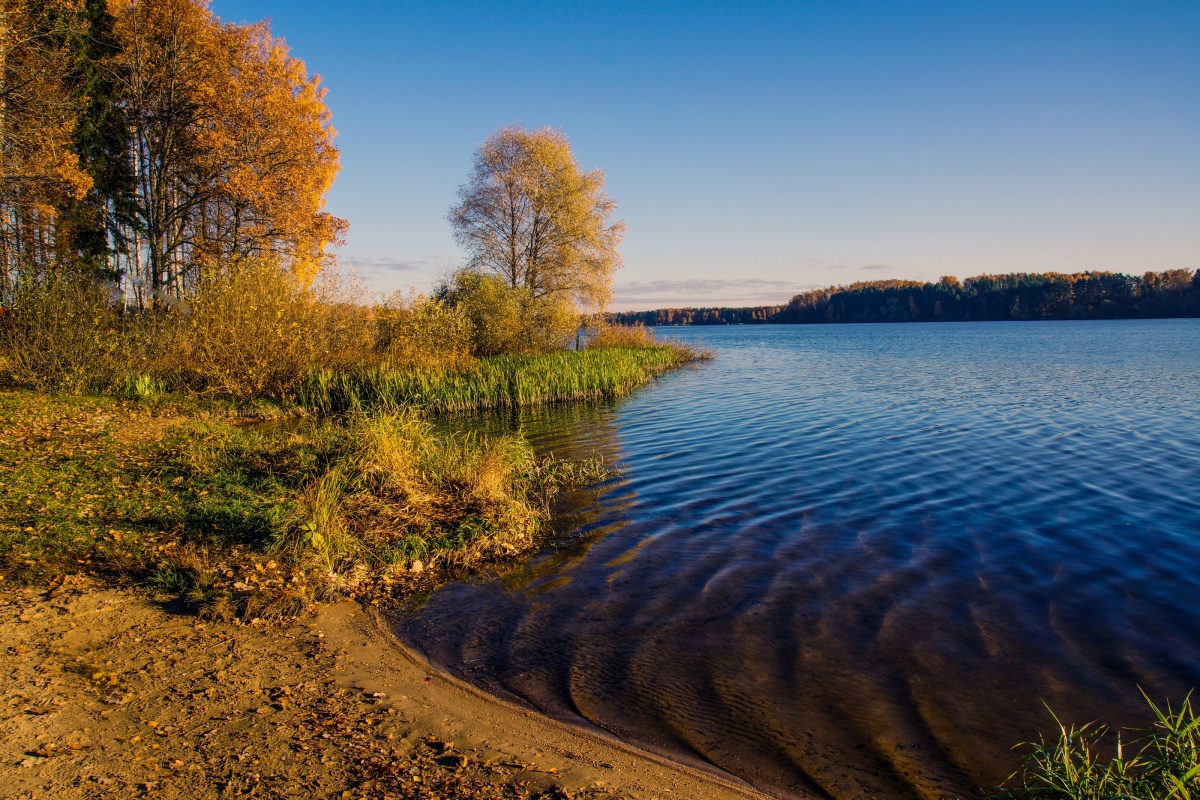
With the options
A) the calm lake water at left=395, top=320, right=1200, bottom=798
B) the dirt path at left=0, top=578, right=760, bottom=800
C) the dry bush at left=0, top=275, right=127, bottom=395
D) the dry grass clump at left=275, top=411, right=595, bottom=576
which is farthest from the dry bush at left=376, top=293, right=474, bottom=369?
the dirt path at left=0, top=578, right=760, bottom=800

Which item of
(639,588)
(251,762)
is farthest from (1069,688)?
(251,762)

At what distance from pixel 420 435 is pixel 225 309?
1038 cm

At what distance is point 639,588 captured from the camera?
6523 mm

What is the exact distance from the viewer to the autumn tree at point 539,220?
116 feet

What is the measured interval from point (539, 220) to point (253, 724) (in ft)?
112

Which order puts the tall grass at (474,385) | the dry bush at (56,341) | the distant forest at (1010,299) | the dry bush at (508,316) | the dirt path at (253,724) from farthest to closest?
the distant forest at (1010,299) < the dry bush at (508,316) < the tall grass at (474,385) < the dry bush at (56,341) < the dirt path at (253,724)

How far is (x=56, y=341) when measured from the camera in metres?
14.7

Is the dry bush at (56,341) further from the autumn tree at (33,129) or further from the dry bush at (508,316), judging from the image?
the dry bush at (508,316)

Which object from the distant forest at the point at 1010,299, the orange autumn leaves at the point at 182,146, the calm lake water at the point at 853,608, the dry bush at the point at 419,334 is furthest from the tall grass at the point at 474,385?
the distant forest at the point at 1010,299

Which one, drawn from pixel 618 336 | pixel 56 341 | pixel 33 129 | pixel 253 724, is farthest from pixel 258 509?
pixel 618 336

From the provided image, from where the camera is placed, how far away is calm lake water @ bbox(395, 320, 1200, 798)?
14.1ft

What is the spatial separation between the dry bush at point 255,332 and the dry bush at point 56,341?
2090mm

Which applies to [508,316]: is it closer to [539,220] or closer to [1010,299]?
[539,220]

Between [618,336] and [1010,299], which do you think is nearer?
[618,336]
